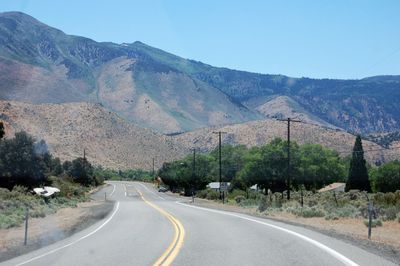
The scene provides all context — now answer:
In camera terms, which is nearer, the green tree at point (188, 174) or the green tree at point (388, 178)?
the green tree at point (388, 178)

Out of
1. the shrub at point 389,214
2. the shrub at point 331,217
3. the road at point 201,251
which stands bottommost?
the shrub at point 331,217

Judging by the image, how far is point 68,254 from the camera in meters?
14.9

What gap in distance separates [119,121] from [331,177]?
8625cm

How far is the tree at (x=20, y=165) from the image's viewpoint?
2502 inches

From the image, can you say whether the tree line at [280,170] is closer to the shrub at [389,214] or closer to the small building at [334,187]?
the small building at [334,187]

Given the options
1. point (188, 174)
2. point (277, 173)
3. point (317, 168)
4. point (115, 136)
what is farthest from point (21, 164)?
point (115, 136)

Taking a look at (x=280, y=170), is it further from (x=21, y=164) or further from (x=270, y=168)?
(x=21, y=164)

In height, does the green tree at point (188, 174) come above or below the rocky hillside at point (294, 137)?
below

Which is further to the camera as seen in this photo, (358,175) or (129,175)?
(129,175)

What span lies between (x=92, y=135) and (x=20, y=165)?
97611mm

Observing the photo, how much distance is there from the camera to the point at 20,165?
6419 cm

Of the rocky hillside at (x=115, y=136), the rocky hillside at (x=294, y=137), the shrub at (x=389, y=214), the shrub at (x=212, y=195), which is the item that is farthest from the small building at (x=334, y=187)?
the shrub at (x=389, y=214)

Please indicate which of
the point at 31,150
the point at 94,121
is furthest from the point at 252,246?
the point at 94,121

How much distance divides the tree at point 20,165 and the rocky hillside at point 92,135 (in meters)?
76.5
